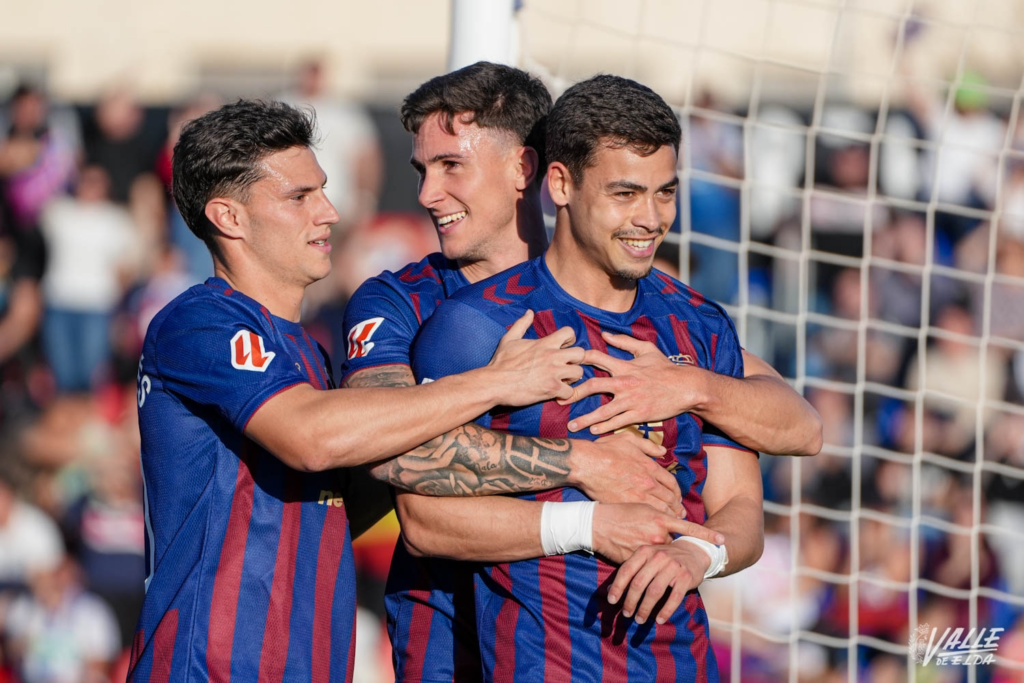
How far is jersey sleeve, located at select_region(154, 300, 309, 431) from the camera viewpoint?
105 inches

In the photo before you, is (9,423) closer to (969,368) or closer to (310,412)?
(310,412)

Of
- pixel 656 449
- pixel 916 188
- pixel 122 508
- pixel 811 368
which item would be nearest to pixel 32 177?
pixel 122 508

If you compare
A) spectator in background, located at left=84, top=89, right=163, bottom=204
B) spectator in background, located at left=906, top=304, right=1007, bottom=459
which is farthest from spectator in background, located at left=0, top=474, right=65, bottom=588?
spectator in background, located at left=906, top=304, right=1007, bottom=459

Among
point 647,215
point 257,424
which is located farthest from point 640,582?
point 257,424

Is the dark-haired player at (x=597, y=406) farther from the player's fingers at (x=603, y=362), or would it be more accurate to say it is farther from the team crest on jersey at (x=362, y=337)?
the team crest on jersey at (x=362, y=337)

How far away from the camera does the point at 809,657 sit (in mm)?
6617

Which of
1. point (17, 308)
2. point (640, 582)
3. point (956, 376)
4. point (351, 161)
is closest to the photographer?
point (640, 582)

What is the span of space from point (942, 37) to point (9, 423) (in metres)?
6.91

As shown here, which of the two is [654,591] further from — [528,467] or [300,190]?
[300,190]

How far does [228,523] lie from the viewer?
2771 millimetres

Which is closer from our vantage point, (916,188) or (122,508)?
(916,188)

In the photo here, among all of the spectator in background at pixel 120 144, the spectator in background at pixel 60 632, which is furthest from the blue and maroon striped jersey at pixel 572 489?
the spectator in background at pixel 120 144

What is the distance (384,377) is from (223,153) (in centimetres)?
80

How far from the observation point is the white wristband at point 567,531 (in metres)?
2.51
